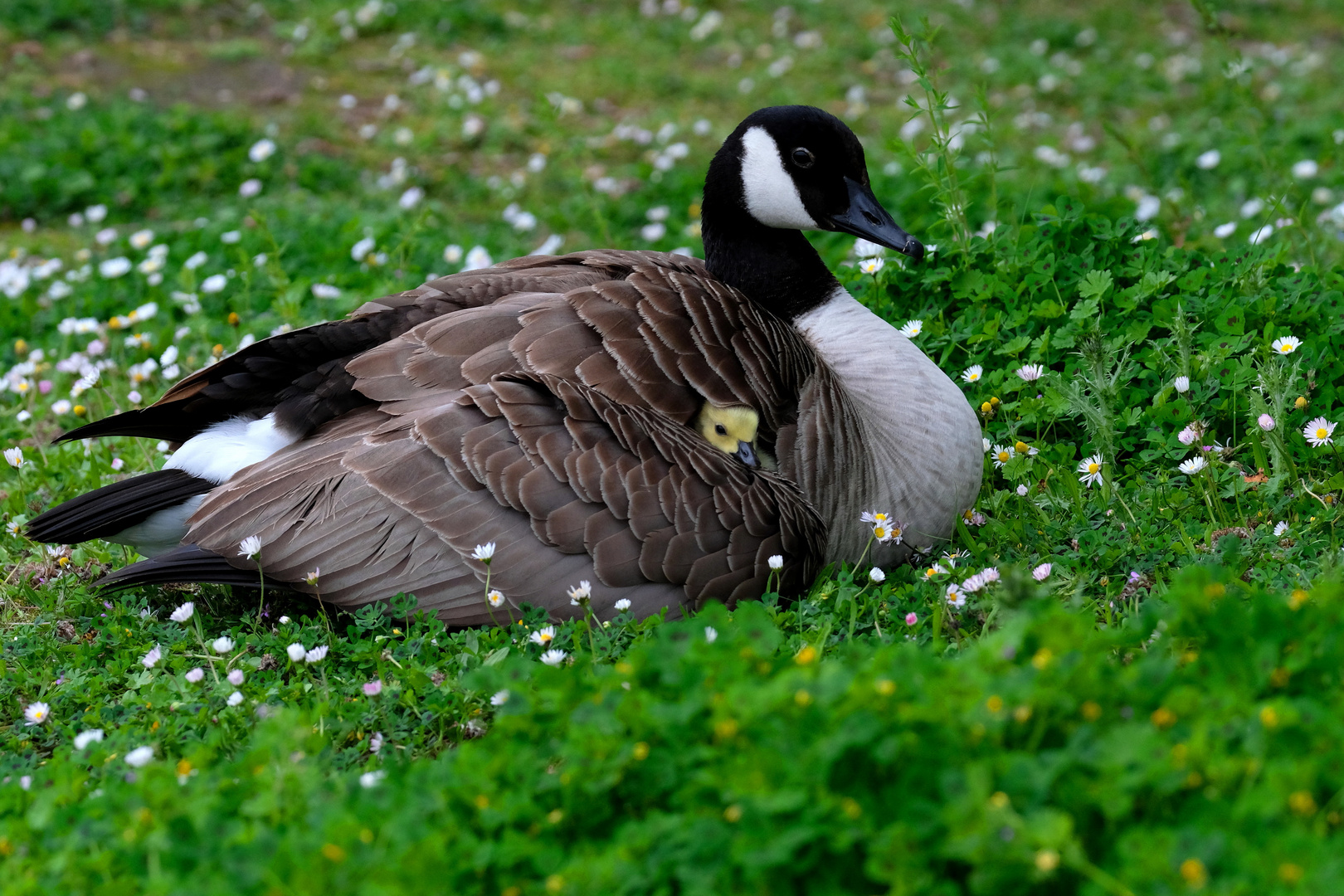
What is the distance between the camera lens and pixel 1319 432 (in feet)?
14.5

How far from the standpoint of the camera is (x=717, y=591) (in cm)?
399

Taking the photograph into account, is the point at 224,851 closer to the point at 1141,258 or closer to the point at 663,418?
the point at 663,418

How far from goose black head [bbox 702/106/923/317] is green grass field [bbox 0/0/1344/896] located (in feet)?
1.43

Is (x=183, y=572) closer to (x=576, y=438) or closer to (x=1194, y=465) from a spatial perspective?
(x=576, y=438)

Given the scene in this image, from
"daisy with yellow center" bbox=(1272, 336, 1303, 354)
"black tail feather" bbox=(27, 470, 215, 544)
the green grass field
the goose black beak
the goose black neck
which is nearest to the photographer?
the green grass field

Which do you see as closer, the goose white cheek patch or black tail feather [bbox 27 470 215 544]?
black tail feather [bbox 27 470 215 544]

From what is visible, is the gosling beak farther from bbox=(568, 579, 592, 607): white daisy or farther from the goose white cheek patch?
the goose white cheek patch

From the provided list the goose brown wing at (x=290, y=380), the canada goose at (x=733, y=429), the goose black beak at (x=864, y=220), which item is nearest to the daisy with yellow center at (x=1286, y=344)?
the goose black beak at (x=864, y=220)

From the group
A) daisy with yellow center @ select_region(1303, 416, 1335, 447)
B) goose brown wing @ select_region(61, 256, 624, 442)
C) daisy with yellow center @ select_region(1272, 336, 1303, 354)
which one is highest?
goose brown wing @ select_region(61, 256, 624, 442)

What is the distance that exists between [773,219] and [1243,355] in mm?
1831

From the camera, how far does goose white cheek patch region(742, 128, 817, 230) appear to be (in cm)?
475

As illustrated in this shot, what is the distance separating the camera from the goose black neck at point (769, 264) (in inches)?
193

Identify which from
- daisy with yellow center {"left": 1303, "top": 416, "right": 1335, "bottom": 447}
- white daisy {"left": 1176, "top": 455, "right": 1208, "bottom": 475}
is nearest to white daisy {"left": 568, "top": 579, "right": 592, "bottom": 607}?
white daisy {"left": 1176, "top": 455, "right": 1208, "bottom": 475}

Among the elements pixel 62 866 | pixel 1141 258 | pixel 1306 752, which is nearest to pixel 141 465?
pixel 62 866
